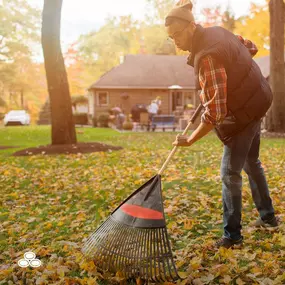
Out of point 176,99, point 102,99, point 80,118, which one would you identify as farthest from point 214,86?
point 176,99

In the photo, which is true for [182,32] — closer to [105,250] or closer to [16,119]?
[105,250]

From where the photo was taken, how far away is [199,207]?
17.3ft

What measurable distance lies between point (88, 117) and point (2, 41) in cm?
916

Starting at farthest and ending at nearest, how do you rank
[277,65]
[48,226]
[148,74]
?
1. [148,74]
2. [277,65]
3. [48,226]

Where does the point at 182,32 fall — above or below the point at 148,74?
below

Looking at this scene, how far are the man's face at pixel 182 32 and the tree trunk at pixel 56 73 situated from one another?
8.91m

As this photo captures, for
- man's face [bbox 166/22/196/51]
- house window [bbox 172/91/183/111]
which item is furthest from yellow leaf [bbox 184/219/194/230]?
house window [bbox 172/91/183/111]

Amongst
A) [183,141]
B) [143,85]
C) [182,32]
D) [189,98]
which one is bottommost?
[183,141]

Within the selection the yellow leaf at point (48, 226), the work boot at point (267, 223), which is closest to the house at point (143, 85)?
the yellow leaf at point (48, 226)

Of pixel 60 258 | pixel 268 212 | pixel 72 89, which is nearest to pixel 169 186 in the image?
pixel 268 212

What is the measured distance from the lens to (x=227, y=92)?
3.41 metres

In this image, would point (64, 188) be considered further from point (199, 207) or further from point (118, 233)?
point (118, 233)

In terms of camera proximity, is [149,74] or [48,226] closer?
[48,226]

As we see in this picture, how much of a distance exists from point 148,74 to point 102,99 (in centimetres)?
420
